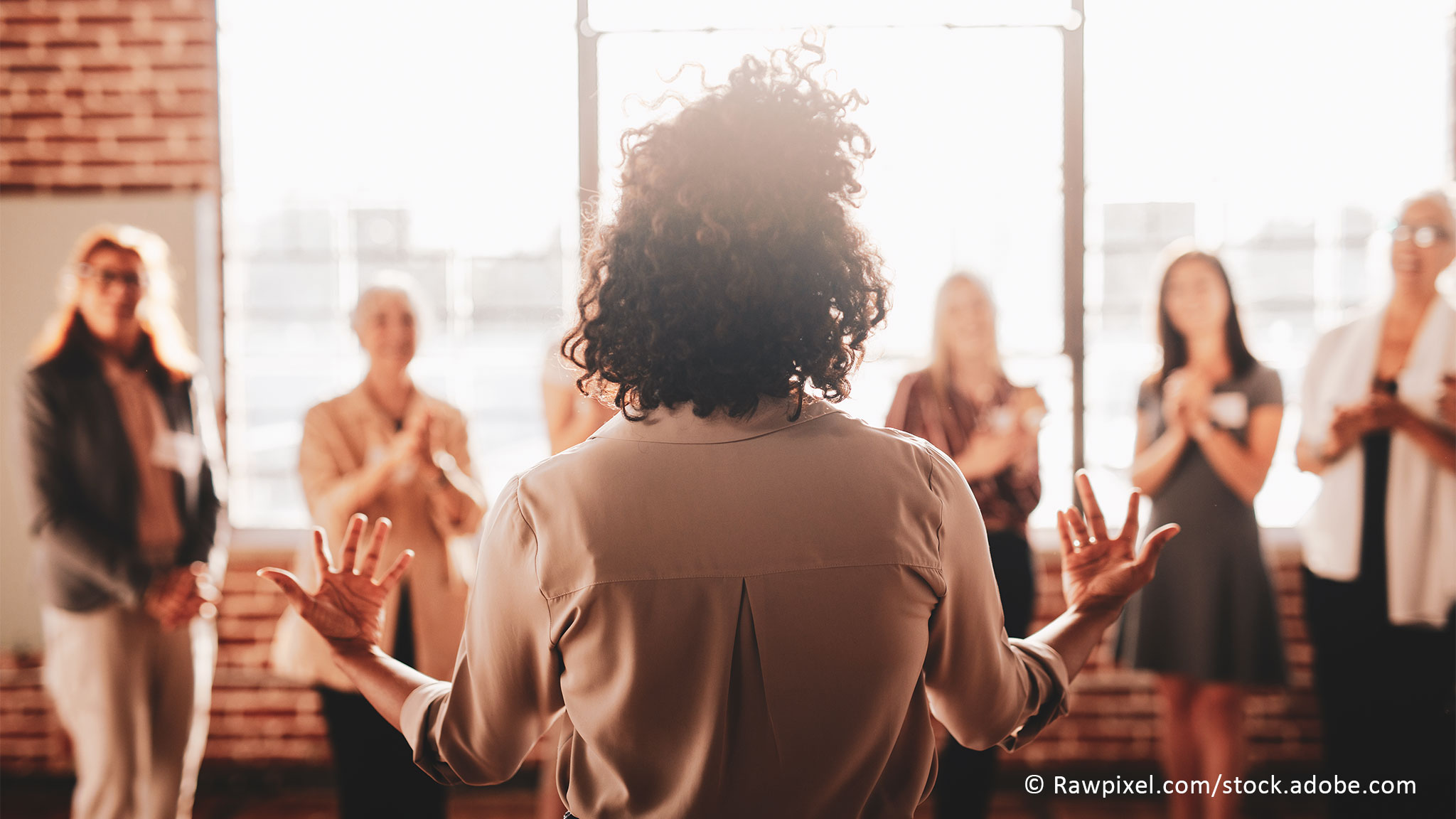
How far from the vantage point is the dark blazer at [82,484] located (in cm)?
221

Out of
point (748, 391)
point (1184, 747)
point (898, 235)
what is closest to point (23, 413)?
point (748, 391)

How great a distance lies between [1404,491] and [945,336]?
1316 millimetres

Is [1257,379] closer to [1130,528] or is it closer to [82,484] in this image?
[1130,528]

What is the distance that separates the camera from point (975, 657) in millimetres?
991

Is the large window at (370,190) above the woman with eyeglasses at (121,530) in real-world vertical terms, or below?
above

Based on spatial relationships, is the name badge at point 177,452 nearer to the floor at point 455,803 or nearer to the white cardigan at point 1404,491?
the floor at point 455,803

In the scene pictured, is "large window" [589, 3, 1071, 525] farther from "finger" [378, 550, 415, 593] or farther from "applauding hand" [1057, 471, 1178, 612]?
"finger" [378, 550, 415, 593]

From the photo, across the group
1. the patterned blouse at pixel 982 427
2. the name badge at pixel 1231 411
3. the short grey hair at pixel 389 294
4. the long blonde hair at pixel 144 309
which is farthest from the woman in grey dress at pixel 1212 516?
the long blonde hair at pixel 144 309

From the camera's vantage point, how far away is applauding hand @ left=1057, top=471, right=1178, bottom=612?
1177mm

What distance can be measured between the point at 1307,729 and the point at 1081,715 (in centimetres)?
79

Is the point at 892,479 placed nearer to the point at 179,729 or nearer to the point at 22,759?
the point at 179,729

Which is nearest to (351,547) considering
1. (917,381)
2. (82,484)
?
(82,484)

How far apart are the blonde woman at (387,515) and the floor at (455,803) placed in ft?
2.99

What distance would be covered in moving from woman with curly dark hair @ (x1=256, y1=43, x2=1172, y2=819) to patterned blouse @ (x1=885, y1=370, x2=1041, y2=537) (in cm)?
164
